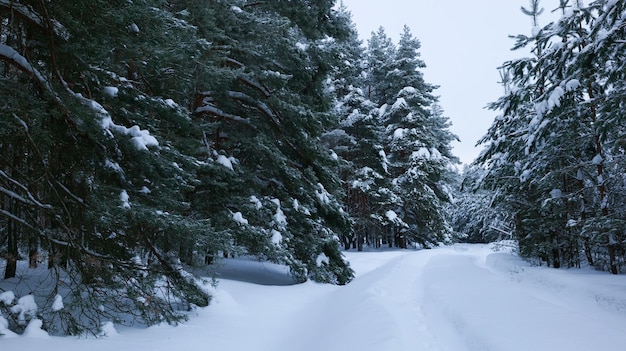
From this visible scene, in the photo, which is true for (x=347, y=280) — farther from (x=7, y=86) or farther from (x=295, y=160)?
(x=7, y=86)

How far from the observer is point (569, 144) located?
1196 centimetres

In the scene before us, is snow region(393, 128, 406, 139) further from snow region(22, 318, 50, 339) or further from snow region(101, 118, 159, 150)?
snow region(22, 318, 50, 339)

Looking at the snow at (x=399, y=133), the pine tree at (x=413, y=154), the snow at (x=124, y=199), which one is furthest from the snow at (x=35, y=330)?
the snow at (x=399, y=133)

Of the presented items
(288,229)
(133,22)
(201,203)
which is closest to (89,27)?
(133,22)

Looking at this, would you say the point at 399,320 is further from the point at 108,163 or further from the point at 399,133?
the point at 399,133

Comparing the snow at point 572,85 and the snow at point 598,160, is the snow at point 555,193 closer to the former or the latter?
the snow at point 598,160

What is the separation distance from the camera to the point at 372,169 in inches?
1000

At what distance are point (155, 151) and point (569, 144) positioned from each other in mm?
12341

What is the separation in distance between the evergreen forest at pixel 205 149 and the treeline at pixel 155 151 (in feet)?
0.12

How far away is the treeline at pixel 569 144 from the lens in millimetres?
7879

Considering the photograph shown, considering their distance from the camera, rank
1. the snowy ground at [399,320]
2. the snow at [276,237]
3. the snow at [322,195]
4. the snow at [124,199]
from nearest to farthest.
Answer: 1. the snow at [124,199]
2. the snowy ground at [399,320]
3. the snow at [276,237]
4. the snow at [322,195]

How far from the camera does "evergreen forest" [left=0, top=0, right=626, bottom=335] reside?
4.86 meters

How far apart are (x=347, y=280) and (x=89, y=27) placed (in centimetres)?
1028

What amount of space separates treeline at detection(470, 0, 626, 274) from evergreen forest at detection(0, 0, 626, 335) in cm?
6
